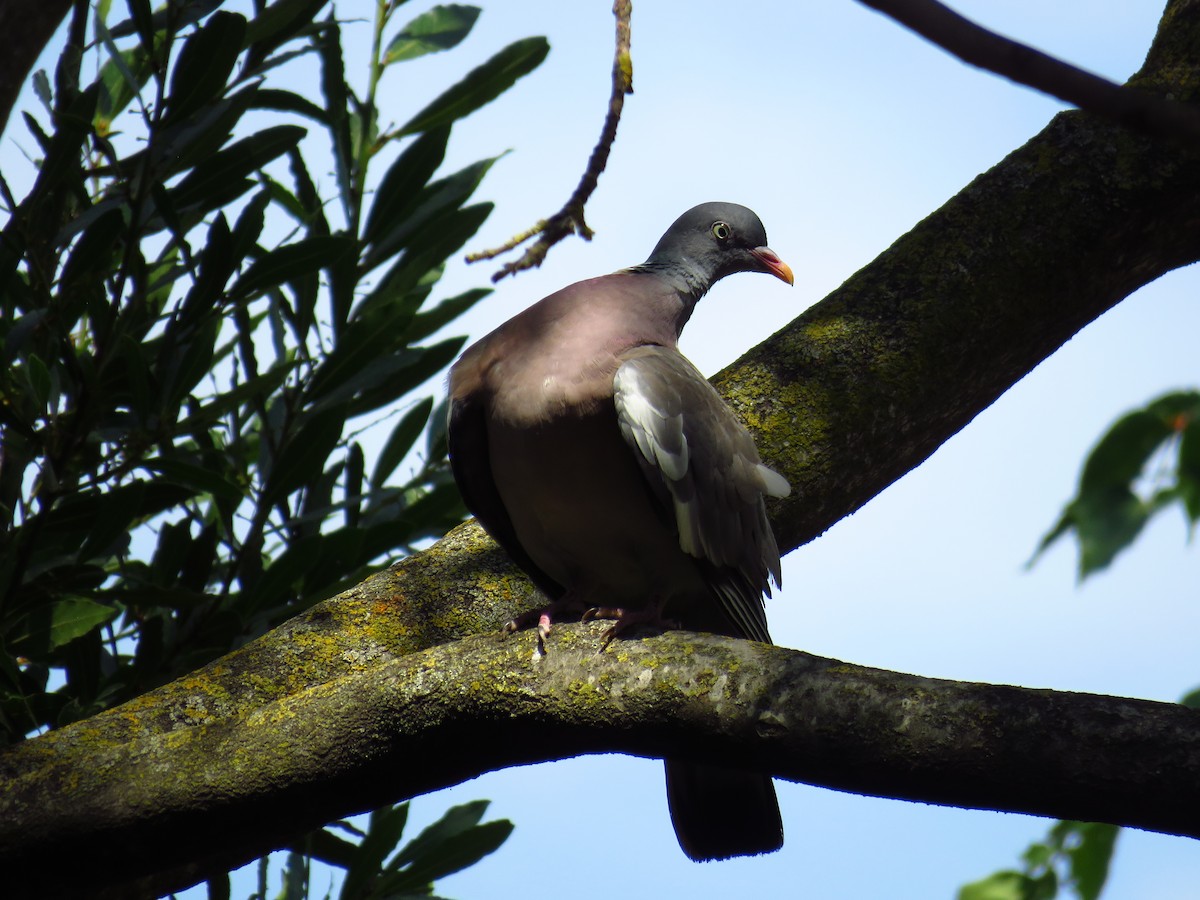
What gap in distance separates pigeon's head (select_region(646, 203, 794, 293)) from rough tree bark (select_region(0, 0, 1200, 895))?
0.55 meters

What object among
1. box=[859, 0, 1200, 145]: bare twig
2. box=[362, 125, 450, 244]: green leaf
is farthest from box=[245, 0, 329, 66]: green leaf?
box=[859, 0, 1200, 145]: bare twig

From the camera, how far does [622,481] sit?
10.4ft

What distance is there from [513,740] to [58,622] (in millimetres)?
1333

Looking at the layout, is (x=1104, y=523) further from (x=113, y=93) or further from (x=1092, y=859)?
(x=113, y=93)

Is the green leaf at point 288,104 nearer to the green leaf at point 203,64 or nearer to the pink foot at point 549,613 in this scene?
the green leaf at point 203,64

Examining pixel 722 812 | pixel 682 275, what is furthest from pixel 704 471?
pixel 682 275

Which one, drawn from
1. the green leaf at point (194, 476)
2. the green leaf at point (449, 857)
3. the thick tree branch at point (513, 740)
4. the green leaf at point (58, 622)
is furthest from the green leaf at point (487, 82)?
the green leaf at point (449, 857)

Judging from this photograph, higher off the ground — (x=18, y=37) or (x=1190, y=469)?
(x=18, y=37)

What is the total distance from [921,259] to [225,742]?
7.08ft

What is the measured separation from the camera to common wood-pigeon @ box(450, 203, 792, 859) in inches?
121

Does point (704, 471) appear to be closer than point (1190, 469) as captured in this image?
No

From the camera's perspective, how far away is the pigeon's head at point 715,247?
394cm

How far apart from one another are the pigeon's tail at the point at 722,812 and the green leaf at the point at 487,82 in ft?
6.39

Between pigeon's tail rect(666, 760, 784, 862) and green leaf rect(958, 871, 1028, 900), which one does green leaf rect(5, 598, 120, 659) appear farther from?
green leaf rect(958, 871, 1028, 900)
